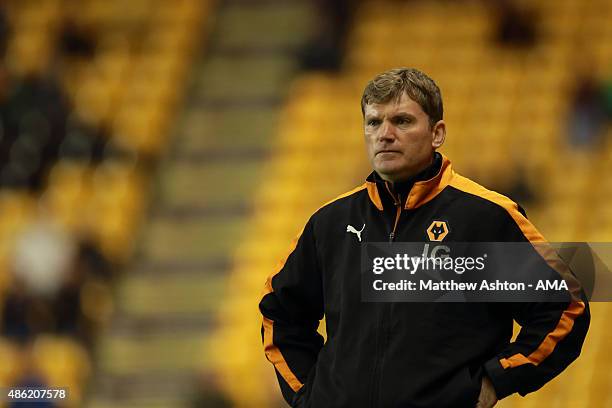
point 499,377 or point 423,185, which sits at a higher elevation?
point 423,185

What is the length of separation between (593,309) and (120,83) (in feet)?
18.6

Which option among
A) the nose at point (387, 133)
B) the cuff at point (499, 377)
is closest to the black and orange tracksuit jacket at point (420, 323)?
the cuff at point (499, 377)

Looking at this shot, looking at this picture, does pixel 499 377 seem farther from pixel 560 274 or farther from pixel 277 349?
pixel 277 349

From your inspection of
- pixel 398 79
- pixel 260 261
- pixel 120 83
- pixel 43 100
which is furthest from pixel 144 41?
pixel 398 79

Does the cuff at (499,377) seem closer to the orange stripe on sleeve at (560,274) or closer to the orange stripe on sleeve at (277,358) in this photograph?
the orange stripe on sleeve at (560,274)

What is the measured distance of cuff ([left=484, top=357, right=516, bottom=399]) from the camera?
10.5ft

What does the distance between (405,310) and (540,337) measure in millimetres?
311

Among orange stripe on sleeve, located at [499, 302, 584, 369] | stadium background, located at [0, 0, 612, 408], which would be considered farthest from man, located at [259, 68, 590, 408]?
stadium background, located at [0, 0, 612, 408]

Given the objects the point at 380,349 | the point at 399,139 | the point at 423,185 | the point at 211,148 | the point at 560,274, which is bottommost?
the point at 211,148

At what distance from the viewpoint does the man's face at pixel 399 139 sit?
333 centimetres

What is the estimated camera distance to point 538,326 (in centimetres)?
324

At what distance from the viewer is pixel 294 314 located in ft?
11.6

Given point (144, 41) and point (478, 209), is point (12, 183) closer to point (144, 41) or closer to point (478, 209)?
point (144, 41)

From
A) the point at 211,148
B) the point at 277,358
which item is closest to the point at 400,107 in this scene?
the point at 277,358
